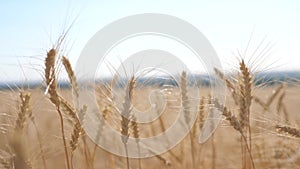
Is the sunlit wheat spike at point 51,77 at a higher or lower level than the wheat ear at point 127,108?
higher

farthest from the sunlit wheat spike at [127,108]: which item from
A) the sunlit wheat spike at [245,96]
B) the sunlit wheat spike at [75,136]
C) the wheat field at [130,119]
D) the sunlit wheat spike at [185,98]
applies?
the sunlit wheat spike at [245,96]

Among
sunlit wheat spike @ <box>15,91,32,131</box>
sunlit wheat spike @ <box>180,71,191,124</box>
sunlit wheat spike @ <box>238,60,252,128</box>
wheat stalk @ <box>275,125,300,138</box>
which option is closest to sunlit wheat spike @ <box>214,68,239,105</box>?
sunlit wheat spike @ <box>238,60,252,128</box>

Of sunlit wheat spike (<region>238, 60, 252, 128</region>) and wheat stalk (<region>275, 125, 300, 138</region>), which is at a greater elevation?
sunlit wheat spike (<region>238, 60, 252, 128</region>)

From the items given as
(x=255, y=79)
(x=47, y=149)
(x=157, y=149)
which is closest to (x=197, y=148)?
(x=157, y=149)

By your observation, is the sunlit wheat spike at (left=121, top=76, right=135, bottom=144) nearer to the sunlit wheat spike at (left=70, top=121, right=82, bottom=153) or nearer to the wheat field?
the wheat field

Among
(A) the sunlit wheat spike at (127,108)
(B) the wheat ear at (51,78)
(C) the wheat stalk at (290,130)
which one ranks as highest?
(B) the wheat ear at (51,78)

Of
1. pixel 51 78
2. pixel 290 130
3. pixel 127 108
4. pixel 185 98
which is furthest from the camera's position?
pixel 185 98

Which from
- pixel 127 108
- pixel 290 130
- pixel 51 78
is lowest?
pixel 290 130

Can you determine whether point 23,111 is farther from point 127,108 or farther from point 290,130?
point 290,130

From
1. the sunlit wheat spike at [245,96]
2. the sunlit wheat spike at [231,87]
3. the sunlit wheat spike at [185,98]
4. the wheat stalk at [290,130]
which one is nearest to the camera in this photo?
the wheat stalk at [290,130]

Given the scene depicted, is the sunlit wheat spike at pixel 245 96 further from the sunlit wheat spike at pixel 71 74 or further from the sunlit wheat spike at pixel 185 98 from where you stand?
the sunlit wheat spike at pixel 71 74

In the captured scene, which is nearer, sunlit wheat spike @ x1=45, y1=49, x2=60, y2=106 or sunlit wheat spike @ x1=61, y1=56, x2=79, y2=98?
sunlit wheat spike @ x1=45, y1=49, x2=60, y2=106

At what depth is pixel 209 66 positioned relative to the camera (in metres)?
2.79

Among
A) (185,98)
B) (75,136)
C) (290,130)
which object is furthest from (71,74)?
(290,130)
